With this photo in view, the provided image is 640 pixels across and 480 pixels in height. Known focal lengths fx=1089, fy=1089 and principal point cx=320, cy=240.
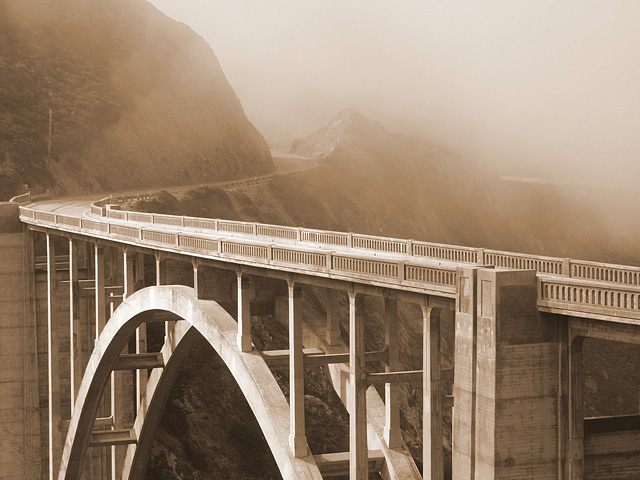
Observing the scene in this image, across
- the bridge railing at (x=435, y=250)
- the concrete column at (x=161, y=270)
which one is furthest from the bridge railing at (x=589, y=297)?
the concrete column at (x=161, y=270)

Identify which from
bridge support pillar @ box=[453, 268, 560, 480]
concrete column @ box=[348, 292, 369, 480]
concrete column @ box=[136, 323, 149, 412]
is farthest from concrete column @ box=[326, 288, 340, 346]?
concrete column @ box=[136, 323, 149, 412]

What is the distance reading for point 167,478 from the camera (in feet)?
170

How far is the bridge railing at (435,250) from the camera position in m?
18.9

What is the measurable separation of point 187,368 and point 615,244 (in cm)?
10278

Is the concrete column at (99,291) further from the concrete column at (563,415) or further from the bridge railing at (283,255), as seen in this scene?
the concrete column at (563,415)

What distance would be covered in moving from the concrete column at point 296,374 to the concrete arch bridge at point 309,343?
0.05 metres

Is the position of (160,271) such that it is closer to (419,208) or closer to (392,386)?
(392,386)

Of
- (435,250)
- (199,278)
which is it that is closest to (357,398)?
(435,250)

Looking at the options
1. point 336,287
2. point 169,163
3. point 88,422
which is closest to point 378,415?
point 336,287

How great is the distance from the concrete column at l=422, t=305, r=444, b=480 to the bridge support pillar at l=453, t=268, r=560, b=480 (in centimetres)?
170

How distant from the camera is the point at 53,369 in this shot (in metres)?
44.5

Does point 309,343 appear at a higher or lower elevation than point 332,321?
lower

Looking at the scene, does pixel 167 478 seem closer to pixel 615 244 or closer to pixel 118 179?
pixel 118 179

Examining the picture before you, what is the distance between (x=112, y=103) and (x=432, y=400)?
86.8 meters
